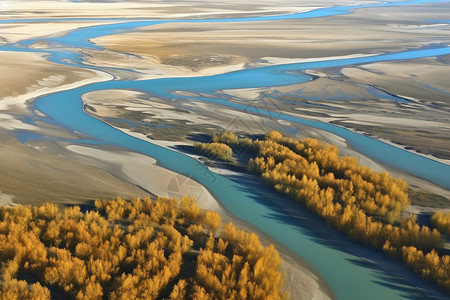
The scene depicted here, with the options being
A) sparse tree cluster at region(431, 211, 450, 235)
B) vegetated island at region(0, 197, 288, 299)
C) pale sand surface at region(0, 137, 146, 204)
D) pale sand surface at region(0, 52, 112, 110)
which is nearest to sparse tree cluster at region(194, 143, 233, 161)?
pale sand surface at region(0, 137, 146, 204)

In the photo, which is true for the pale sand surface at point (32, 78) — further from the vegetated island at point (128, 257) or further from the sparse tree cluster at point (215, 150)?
the vegetated island at point (128, 257)

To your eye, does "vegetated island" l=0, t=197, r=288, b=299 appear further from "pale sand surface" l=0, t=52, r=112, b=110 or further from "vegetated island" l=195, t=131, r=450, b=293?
"pale sand surface" l=0, t=52, r=112, b=110

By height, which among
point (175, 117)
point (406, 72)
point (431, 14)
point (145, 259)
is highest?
point (431, 14)

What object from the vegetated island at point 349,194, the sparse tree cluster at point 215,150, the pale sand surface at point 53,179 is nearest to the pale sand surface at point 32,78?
the pale sand surface at point 53,179

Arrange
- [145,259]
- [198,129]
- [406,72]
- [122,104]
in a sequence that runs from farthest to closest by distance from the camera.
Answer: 1. [406,72]
2. [122,104]
3. [198,129]
4. [145,259]

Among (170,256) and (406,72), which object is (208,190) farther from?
(406,72)

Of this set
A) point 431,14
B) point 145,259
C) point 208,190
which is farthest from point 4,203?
point 431,14
